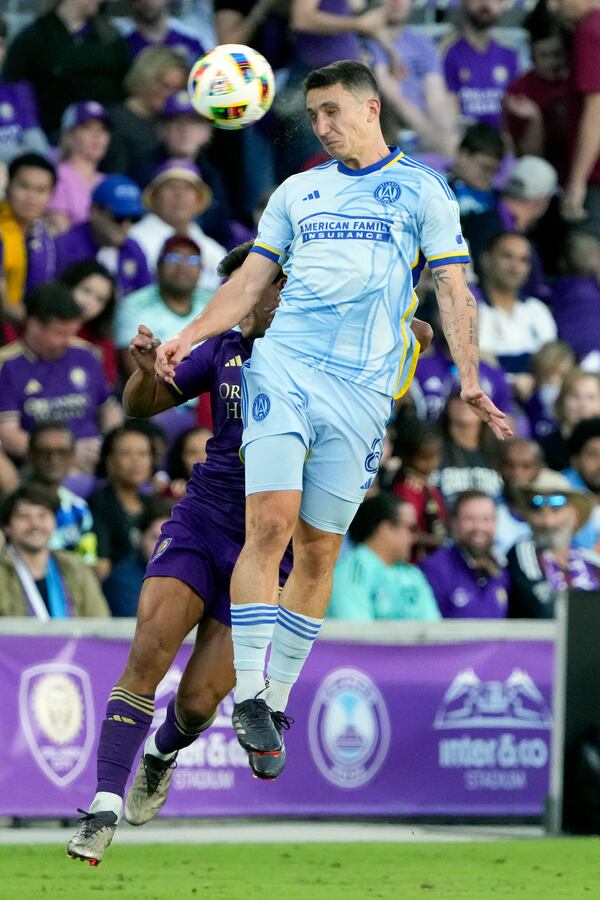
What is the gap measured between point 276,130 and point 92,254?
205 centimetres

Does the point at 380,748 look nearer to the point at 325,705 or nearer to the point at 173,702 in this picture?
the point at 325,705

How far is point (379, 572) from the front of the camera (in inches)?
476

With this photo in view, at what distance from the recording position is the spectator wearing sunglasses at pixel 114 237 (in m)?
13.4

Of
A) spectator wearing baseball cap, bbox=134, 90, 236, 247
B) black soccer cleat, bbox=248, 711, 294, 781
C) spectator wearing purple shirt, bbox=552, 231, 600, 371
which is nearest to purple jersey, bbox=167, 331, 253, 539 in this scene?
black soccer cleat, bbox=248, 711, 294, 781

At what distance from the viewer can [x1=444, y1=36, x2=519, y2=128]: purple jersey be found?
54.0ft

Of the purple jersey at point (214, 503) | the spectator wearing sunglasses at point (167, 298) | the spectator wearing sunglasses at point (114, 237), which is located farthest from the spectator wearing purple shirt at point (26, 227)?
the purple jersey at point (214, 503)

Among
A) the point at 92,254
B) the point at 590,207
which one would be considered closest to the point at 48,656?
the point at 92,254

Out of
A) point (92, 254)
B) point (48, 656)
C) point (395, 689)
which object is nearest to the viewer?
point (48, 656)

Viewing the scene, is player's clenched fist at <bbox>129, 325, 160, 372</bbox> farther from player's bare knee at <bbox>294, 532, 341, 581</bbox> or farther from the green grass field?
the green grass field

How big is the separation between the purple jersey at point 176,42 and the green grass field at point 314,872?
691 cm

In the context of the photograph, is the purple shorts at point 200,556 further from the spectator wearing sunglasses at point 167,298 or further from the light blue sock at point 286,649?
the spectator wearing sunglasses at point 167,298

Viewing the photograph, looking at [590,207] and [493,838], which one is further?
[590,207]

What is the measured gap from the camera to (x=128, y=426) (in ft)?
40.1

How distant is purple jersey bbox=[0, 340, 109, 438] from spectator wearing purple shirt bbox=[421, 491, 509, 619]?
252 centimetres
